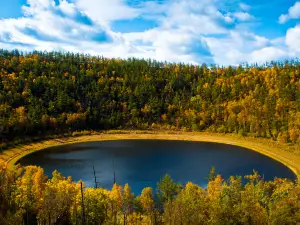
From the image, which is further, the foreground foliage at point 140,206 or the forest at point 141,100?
the forest at point 141,100

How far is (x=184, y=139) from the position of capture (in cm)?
13850

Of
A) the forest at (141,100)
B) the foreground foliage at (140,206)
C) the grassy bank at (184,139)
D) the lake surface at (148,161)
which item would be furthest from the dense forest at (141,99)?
the foreground foliage at (140,206)

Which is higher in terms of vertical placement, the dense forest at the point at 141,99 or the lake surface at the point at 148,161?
the dense forest at the point at 141,99

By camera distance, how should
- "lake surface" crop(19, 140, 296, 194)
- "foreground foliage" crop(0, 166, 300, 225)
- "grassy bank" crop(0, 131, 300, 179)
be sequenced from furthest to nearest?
1. "grassy bank" crop(0, 131, 300, 179)
2. "lake surface" crop(19, 140, 296, 194)
3. "foreground foliage" crop(0, 166, 300, 225)

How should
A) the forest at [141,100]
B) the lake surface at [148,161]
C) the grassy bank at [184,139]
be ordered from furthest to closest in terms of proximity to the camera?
the forest at [141,100] → the grassy bank at [184,139] → the lake surface at [148,161]

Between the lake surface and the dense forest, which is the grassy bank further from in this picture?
the dense forest

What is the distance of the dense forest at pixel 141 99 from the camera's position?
135500 millimetres

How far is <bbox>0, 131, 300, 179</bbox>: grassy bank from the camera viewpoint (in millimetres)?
101512

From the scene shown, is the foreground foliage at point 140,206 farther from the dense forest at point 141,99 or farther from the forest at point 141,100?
the dense forest at point 141,99

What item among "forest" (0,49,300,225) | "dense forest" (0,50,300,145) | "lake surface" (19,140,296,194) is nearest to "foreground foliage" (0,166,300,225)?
"forest" (0,49,300,225)

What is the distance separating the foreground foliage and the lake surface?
20.4 metres

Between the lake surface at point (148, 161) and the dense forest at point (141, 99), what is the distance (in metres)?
20.6

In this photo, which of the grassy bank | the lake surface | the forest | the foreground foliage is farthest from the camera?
the forest

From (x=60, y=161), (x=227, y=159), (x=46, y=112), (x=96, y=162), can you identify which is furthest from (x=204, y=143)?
(x=46, y=112)
